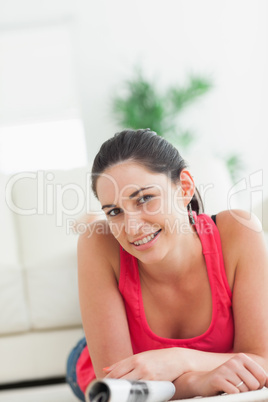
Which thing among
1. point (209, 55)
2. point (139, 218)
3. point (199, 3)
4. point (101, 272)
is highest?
point (199, 3)

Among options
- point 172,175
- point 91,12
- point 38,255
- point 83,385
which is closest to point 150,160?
point 172,175

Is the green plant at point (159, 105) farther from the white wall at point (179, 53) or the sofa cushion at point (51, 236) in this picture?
the sofa cushion at point (51, 236)

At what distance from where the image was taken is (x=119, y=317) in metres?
1.44

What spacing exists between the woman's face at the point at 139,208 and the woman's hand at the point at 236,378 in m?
0.38

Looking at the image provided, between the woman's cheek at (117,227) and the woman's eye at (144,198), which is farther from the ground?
the woman's eye at (144,198)

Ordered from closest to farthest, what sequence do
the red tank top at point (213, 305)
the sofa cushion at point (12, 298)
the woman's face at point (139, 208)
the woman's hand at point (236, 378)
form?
the woman's hand at point (236, 378), the woman's face at point (139, 208), the red tank top at point (213, 305), the sofa cushion at point (12, 298)

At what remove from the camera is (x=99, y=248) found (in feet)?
4.98

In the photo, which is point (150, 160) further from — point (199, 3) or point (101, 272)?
point (199, 3)

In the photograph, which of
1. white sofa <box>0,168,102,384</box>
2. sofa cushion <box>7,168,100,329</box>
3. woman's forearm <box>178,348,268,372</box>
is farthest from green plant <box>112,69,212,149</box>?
woman's forearm <box>178,348,268,372</box>

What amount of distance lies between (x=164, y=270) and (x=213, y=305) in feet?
0.56

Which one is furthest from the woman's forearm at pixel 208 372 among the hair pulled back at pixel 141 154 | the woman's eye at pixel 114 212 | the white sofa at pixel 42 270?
the white sofa at pixel 42 270

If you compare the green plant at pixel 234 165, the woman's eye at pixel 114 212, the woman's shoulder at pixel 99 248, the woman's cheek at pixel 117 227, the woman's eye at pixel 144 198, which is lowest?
the woman's shoulder at pixel 99 248

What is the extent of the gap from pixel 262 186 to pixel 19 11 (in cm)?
316

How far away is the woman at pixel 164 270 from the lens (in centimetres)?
133
